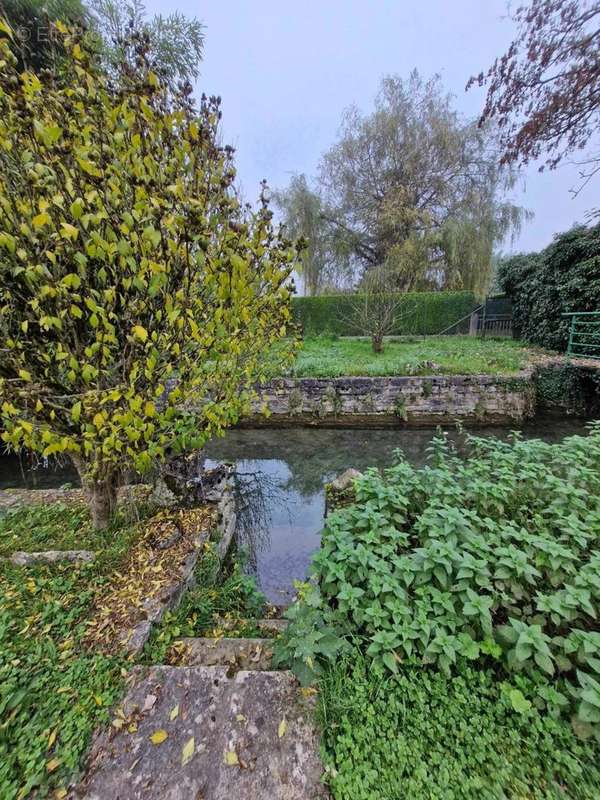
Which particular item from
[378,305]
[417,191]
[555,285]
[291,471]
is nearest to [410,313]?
[378,305]

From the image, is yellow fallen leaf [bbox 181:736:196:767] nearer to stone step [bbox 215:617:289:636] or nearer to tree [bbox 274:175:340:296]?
stone step [bbox 215:617:289:636]

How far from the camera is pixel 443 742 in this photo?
49.3 inches

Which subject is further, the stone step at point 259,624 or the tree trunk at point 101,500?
the tree trunk at point 101,500

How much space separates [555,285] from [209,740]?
1145cm

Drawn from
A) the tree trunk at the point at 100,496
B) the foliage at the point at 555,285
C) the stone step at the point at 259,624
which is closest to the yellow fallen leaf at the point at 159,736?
the stone step at the point at 259,624

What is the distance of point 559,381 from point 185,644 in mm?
8311

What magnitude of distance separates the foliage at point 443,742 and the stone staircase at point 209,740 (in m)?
0.12

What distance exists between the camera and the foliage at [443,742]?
113 centimetres

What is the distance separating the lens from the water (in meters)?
3.32

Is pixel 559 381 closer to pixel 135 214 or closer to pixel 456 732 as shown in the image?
pixel 456 732

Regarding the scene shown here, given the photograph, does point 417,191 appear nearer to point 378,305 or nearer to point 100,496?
point 378,305

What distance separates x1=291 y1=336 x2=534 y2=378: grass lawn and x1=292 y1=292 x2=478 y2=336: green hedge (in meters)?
1.04

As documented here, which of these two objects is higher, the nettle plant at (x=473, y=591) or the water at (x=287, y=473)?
the nettle plant at (x=473, y=591)

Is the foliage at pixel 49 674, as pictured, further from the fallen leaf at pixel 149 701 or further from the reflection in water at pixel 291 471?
the reflection in water at pixel 291 471
